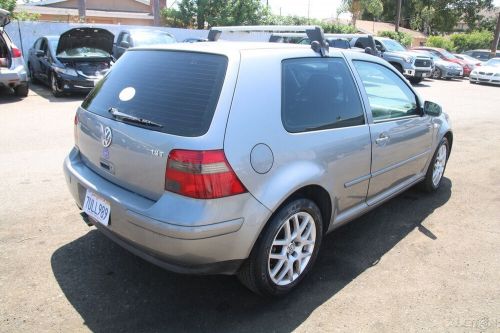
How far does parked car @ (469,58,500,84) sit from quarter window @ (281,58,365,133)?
69.3ft

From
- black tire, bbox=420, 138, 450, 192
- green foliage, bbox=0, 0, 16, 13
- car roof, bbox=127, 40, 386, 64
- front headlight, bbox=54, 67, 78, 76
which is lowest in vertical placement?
black tire, bbox=420, 138, 450, 192

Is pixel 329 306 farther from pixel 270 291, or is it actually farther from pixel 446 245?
Result: pixel 446 245

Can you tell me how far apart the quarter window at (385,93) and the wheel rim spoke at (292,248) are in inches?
46.2

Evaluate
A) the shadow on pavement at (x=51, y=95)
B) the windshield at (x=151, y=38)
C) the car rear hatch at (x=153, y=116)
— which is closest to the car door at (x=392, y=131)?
the car rear hatch at (x=153, y=116)

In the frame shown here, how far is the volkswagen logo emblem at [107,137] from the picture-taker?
2.81m

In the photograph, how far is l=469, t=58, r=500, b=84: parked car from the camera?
20922 mm

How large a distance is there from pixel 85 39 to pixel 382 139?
9.91m

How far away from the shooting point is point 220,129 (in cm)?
243

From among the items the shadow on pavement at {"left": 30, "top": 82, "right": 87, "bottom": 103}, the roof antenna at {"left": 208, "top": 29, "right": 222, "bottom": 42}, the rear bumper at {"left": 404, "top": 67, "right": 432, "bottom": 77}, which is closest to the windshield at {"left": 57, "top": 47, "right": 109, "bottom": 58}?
the shadow on pavement at {"left": 30, "top": 82, "right": 87, "bottom": 103}

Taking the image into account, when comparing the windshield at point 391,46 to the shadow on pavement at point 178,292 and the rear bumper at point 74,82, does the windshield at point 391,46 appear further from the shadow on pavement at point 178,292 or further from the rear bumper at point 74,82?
the shadow on pavement at point 178,292

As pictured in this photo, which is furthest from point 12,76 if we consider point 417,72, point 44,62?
point 417,72

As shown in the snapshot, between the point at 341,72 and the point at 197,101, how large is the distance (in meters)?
1.39

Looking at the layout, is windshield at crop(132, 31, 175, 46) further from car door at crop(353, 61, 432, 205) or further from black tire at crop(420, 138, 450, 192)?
car door at crop(353, 61, 432, 205)

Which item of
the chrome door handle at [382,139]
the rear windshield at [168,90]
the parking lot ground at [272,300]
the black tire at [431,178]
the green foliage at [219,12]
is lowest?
the parking lot ground at [272,300]
